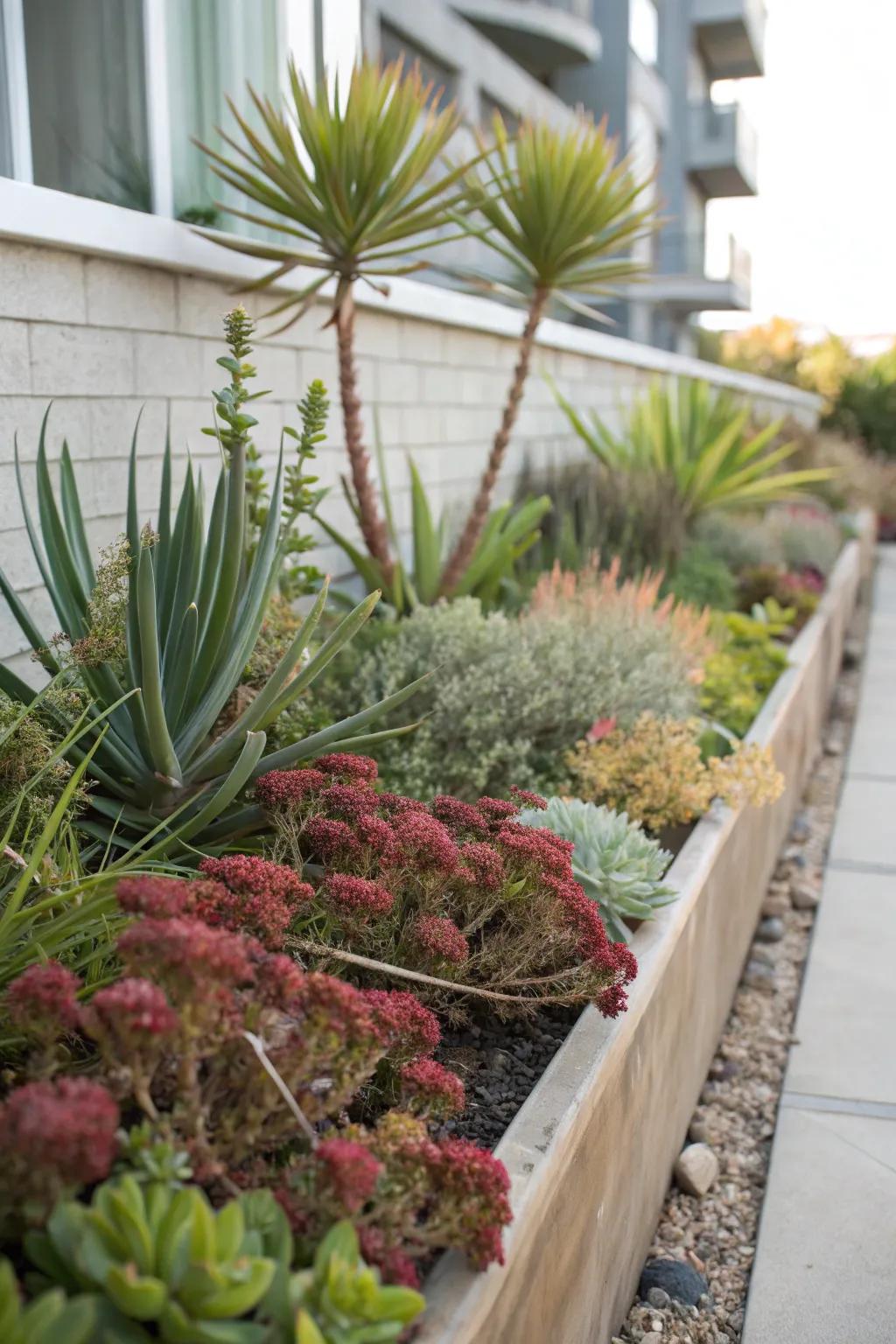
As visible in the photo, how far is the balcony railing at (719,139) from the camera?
87.8 feet

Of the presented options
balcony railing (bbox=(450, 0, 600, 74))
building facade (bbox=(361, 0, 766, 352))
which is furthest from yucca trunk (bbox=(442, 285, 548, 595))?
balcony railing (bbox=(450, 0, 600, 74))

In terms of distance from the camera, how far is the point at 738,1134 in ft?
10.0

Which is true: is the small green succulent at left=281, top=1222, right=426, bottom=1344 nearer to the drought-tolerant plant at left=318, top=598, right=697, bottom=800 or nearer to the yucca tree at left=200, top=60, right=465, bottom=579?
the drought-tolerant plant at left=318, top=598, right=697, bottom=800

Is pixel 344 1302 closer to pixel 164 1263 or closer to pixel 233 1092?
pixel 164 1263

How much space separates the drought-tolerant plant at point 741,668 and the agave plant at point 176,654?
2.30m

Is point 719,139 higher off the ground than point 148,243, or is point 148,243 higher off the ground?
point 719,139

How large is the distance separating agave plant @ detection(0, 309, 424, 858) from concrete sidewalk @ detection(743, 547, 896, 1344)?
4.73 feet

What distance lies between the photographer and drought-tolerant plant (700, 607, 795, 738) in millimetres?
4680

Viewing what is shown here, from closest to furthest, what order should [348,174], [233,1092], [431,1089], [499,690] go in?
1. [233,1092]
2. [431,1089]
3. [348,174]
4. [499,690]

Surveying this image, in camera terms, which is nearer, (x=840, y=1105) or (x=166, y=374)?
(x=840, y=1105)

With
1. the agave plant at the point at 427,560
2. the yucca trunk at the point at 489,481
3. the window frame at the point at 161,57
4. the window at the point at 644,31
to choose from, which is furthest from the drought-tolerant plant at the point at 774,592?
the window at the point at 644,31

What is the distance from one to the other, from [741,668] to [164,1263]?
4476mm

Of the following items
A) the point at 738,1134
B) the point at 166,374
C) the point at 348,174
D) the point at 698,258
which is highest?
the point at 698,258

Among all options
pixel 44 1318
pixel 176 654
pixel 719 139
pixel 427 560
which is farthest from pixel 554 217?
pixel 719 139
